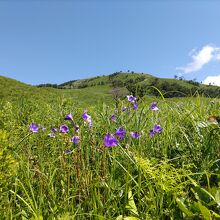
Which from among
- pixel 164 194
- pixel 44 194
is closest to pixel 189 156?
pixel 164 194

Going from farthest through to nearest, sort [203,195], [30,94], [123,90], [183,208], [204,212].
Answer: [30,94] < [123,90] < [203,195] < [183,208] < [204,212]

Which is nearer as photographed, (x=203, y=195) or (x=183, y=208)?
(x=183, y=208)

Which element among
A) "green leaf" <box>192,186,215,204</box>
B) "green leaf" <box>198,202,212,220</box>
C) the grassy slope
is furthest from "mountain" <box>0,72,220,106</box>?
"green leaf" <box>198,202,212,220</box>

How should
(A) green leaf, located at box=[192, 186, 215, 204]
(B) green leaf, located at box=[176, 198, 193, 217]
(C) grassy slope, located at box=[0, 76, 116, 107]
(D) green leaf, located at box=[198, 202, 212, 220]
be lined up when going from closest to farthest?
1. (D) green leaf, located at box=[198, 202, 212, 220]
2. (B) green leaf, located at box=[176, 198, 193, 217]
3. (A) green leaf, located at box=[192, 186, 215, 204]
4. (C) grassy slope, located at box=[0, 76, 116, 107]

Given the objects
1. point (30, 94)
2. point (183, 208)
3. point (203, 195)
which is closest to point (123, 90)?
point (203, 195)

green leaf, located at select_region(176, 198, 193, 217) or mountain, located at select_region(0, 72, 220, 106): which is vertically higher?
mountain, located at select_region(0, 72, 220, 106)

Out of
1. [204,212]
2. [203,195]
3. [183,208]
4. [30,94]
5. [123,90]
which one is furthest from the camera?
[30,94]

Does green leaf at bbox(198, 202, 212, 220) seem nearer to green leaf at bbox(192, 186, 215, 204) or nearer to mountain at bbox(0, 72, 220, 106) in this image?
green leaf at bbox(192, 186, 215, 204)

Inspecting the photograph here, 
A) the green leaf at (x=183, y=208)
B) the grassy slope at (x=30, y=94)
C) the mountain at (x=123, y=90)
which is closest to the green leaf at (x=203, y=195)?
the green leaf at (x=183, y=208)

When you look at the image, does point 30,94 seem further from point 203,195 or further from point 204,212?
point 204,212

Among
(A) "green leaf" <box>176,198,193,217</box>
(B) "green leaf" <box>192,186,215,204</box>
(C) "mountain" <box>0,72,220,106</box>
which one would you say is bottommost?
(A) "green leaf" <box>176,198,193,217</box>

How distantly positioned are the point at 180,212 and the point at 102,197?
59 centimetres

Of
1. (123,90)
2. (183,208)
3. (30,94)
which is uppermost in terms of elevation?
(30,94)

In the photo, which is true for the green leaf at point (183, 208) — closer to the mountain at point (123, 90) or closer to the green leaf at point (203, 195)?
the green leaf at point (203, 195)
